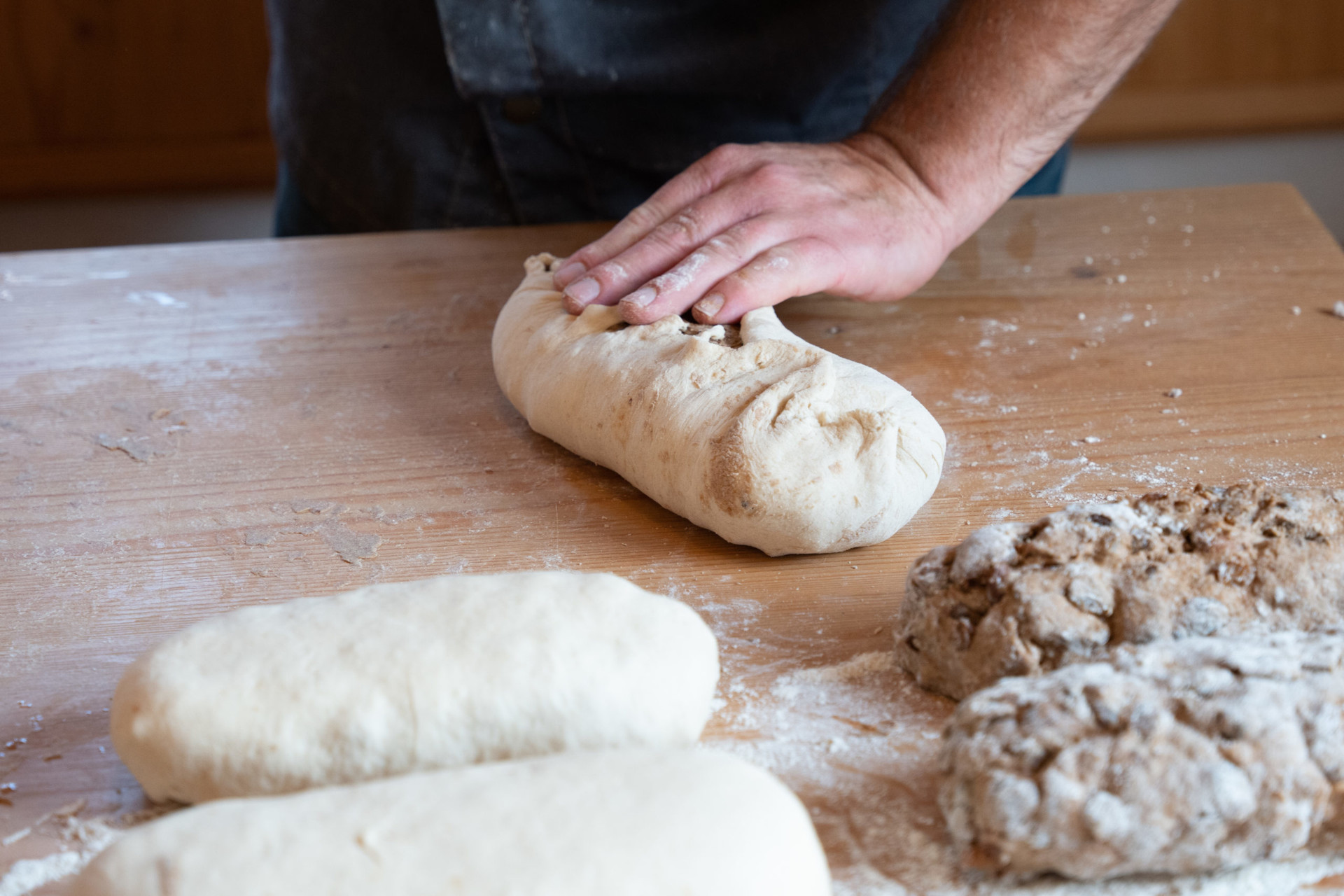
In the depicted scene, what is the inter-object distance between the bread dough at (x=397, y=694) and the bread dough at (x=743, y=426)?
11.9 inches

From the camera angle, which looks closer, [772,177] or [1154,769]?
[1154,769]

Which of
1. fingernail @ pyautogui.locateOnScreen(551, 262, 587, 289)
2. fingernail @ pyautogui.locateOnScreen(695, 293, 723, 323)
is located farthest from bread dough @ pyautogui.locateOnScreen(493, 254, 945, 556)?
fingernail @ pyautogui.locateOnScreen(551, 262, 587, 289)

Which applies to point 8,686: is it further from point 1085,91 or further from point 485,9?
point 1085,91

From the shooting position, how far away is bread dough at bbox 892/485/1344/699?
1036mm

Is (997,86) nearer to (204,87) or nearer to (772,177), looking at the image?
(772,177)

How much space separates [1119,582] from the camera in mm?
1059

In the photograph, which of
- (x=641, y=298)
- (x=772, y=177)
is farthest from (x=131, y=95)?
(x=641, y=298)

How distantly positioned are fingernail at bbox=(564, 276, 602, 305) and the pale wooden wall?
3.03 m

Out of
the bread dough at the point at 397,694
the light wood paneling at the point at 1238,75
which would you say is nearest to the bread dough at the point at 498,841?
the bread dough at the point at 397,694

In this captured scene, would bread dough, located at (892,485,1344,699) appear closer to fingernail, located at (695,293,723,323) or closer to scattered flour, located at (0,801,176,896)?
fingernail, located at (695,293,723,323)

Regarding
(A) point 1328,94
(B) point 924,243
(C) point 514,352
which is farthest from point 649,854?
(A) point 1328,94

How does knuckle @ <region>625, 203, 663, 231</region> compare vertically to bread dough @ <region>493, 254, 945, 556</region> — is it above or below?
above

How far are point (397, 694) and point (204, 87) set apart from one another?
12.5 ft

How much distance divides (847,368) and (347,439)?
0.74m
